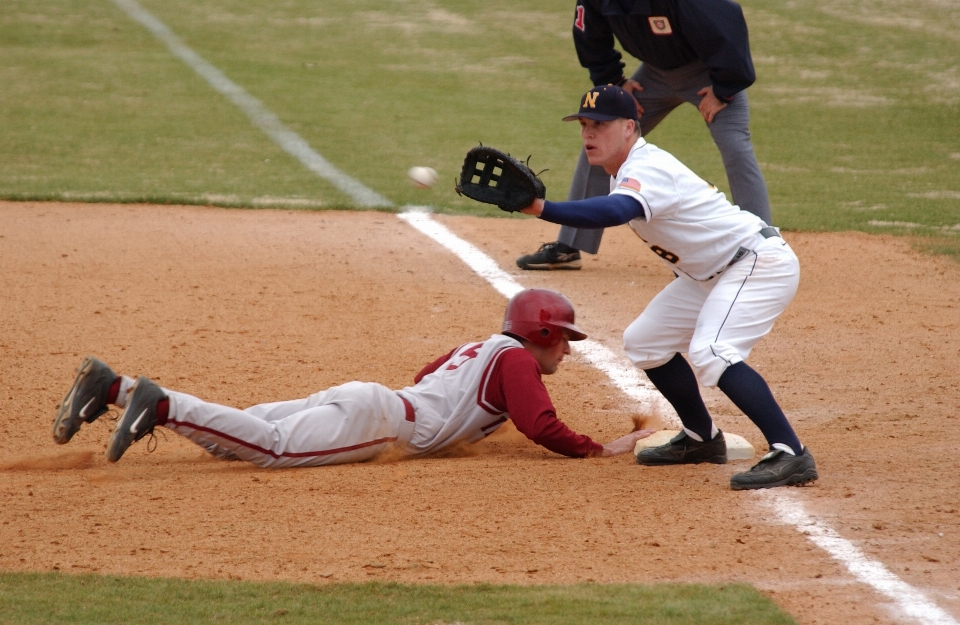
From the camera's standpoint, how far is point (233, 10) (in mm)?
17516

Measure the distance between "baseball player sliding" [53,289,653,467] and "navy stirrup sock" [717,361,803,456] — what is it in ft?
2.14

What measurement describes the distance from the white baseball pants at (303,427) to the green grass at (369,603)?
89cm

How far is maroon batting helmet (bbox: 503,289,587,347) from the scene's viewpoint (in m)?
4.49

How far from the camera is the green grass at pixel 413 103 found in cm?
931

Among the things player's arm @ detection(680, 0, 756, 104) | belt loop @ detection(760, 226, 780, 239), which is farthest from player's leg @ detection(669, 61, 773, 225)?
belt loop @ detection(760, 226, 780, 239)

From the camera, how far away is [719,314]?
13.3 ft

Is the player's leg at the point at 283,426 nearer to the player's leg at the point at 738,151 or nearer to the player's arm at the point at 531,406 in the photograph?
the player's arm at the point at 531,406

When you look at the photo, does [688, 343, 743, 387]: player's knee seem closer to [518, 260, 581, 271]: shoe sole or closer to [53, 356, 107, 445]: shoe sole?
[53, 356, 107, 445]: shoe sole

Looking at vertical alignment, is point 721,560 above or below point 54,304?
above

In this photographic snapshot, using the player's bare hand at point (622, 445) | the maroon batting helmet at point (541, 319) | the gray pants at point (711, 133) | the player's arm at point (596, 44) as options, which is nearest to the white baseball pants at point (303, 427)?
the maroon batting helmet at point (541, 319)

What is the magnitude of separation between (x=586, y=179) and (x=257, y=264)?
6.89 feet

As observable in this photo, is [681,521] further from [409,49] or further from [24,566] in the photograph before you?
[409,49]

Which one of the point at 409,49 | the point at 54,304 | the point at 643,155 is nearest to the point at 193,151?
the point at 54,304

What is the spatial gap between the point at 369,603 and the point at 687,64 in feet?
13.9
